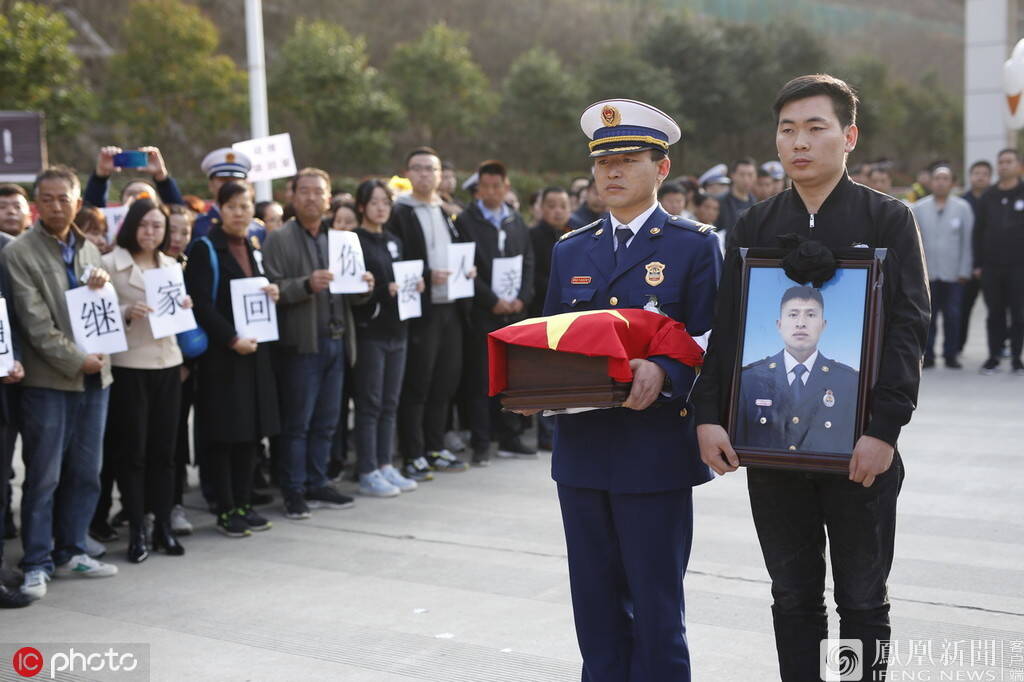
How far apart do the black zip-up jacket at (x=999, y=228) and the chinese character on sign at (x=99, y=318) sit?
925 cm

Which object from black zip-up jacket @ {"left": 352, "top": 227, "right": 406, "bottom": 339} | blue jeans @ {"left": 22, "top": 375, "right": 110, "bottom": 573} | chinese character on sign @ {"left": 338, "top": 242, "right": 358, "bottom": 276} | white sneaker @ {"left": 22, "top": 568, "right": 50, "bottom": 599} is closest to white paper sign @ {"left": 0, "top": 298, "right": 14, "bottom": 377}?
blue jeans @ {"left": 22, "top": 375, "right": 110, "bottom": 573}

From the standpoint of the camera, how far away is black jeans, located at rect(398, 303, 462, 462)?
25.3ft

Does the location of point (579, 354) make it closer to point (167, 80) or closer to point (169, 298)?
point (169, 298)

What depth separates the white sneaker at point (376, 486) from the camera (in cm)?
718

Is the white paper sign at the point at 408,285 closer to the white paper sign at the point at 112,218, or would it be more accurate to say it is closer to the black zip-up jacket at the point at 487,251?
the black zip-up jacket at the point at 487,251

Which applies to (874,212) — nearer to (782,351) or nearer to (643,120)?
(782,351)

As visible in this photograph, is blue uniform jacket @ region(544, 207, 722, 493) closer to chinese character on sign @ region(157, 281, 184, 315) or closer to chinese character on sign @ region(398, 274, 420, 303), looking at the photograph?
chinese character on sign @ region(157, 281, 184, 315)

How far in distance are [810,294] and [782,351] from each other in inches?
6.7

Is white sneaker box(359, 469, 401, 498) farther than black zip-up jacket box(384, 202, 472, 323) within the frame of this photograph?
No

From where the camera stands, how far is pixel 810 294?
9.55ft

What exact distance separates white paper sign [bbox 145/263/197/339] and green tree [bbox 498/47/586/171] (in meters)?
33.0

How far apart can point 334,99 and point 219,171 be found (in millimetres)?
25382

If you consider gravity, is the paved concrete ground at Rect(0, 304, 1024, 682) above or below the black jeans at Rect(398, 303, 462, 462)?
below

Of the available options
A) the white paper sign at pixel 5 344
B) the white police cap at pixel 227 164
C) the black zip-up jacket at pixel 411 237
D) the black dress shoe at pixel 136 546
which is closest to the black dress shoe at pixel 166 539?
the black dress shoe at pixel 136 546
